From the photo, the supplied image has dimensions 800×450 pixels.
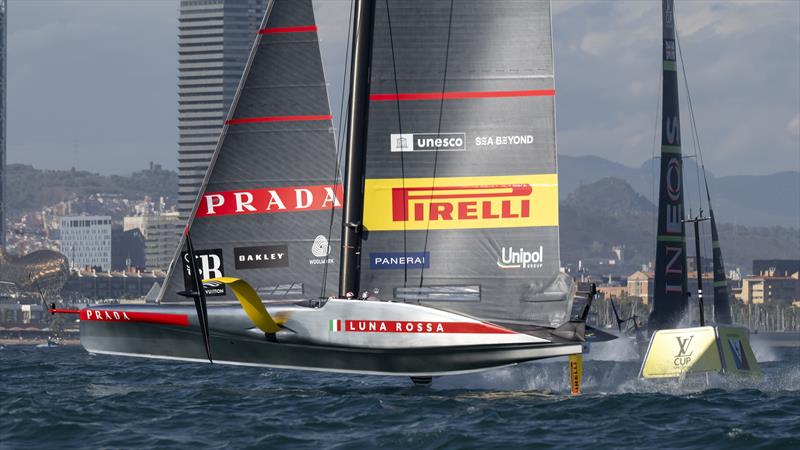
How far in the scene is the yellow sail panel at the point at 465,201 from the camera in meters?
24.0

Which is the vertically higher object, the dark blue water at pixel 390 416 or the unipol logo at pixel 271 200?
the unipol logo at pixel 271 200

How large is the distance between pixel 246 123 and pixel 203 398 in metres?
4.86

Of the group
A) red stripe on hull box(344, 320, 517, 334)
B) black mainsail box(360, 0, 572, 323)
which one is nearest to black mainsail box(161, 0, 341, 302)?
black mainsail box(360, 0, 572, 323)

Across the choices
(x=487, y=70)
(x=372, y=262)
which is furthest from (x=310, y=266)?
(x=487, y=70)

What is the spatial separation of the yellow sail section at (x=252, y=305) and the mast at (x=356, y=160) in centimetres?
149

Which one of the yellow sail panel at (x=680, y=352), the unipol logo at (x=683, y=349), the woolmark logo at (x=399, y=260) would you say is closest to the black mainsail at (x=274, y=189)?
the woolmark logo at (x=399, y=260)

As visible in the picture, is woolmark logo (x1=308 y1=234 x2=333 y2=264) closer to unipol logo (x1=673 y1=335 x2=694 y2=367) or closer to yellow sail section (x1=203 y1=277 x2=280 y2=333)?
yellow sail section (x1=203 y1=277 x2=280 y2=333)

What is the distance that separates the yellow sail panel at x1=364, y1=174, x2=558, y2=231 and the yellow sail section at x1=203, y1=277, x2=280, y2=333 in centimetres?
260

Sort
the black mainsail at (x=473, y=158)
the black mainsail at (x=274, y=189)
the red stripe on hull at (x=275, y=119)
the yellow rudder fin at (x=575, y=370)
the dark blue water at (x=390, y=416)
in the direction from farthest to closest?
the red stripe on hull at (x=275, y=119), the black mainsail at (x=274, y=189), the black mainsail at (x=473, y=158), the yellow rudder fin at (x=575, y=370), the dark blue water at (x=390, y=416)

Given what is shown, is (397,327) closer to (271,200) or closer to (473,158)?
(473,158)

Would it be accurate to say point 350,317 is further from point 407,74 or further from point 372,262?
point 407,74

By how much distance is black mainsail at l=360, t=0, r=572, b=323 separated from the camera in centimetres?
2400

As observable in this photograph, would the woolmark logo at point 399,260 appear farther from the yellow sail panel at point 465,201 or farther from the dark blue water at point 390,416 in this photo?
the dark blue water at point 390,416

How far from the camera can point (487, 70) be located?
24031mm
